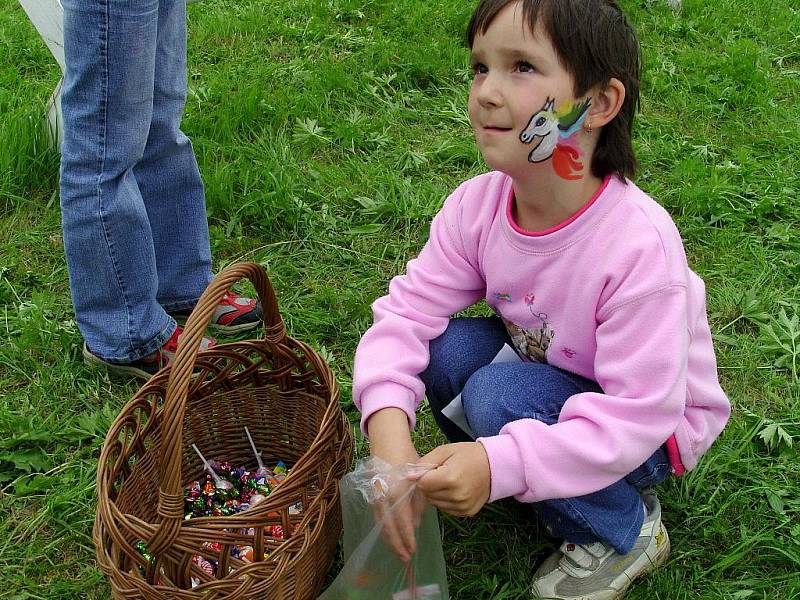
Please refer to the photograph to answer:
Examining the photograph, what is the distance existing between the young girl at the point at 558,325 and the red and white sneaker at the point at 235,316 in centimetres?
97

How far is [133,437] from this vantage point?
2.18m

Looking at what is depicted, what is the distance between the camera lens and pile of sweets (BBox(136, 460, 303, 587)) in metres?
2.27

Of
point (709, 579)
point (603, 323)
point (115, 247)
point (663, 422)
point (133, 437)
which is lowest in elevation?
point (709, 579)

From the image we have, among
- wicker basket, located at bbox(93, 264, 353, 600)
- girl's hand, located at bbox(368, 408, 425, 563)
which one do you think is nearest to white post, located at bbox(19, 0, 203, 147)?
wicker basket, located at bbox(93, 264, 353, 600)

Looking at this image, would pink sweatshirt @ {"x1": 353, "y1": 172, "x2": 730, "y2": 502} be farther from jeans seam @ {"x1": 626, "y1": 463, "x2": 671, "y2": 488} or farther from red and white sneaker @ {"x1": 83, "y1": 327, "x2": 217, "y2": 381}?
red and white sneaker @ {"x1": 83, "y1": 327, "x2": 217, "y2": 381}

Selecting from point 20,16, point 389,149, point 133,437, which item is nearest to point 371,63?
point 389,149

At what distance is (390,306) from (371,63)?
8.53 ft

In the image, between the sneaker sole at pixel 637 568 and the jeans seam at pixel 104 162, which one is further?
the jeans seam at pixel 104 162

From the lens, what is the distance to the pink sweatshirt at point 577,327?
5.73 feet

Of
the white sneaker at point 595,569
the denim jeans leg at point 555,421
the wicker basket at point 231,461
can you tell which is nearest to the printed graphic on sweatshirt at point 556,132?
the denim jeans leg at point 555,421

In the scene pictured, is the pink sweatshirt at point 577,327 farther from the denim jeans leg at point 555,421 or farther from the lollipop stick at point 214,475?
the lollipop stick at point 214,475

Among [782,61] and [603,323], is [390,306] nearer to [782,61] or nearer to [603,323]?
[603,323]

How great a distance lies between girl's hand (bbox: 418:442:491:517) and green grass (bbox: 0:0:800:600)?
478 millimetres

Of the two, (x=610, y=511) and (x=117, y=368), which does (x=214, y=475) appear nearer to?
(x=117, y=368)
